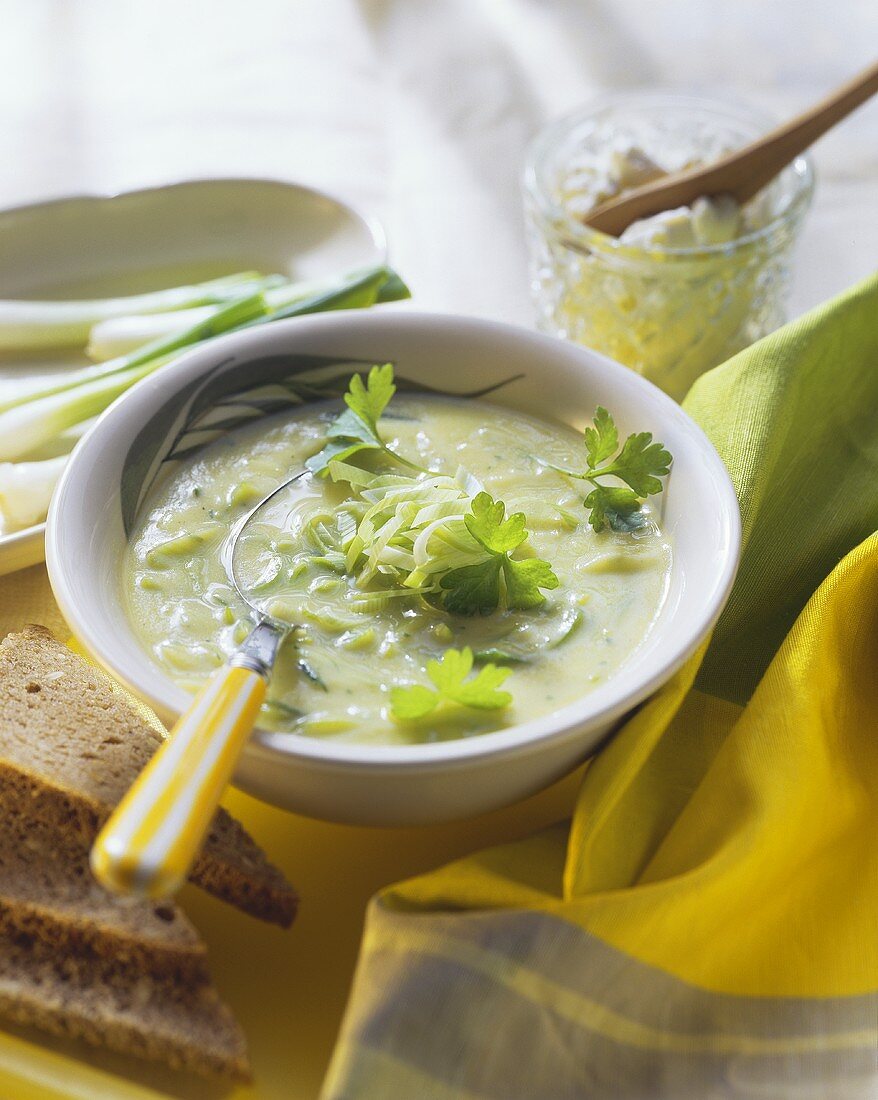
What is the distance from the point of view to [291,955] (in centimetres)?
196

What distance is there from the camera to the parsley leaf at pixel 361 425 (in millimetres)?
2467

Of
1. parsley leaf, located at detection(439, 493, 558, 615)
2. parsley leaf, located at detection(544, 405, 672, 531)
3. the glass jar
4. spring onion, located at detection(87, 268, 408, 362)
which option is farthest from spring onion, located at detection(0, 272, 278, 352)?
parsley leaf, located at detection(439, 493, 558, 615)

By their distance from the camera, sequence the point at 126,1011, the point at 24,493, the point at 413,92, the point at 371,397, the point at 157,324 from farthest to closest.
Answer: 1. the point at 413,92
2. the point at 157,324
3. the point at 24,493
4. the point at 371,397
5. the point at 126,1011

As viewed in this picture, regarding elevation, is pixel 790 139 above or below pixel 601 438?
above

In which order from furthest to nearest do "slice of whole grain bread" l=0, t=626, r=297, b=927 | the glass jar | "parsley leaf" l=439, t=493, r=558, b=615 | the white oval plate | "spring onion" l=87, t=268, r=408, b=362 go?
1. the white oval plate
2. "spring onion" l=87, t=268, r=408, b=362
3. the glass jar
4. "parsley leaf" l=439, t=493, r=558, b=615
5. "slice of whole grain bread" l=0, t=626, r=297, b=927

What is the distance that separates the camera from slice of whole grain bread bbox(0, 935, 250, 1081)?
1.75 m

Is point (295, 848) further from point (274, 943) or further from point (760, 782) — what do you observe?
point (760, 782)

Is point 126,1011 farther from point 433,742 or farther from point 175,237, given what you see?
point 175,237

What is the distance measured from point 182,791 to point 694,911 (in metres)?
0.77

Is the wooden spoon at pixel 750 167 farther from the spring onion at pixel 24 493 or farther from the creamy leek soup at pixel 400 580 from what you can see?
the spring onion at pixel 24 493

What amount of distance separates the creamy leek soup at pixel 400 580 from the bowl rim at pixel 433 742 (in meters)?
0.06

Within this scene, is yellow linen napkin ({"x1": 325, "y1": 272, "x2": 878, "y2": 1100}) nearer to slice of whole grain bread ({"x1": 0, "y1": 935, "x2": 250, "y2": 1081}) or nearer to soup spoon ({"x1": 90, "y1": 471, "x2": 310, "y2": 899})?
slice of whole grain bread ({"x1": 0, "y1": 935, "x2": 250, "y2": 1081})

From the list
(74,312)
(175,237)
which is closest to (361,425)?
(74,312)

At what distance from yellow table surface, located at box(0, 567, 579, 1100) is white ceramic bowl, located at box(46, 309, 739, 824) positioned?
0.55 ft
